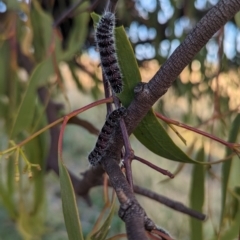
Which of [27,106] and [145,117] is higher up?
[27,106]

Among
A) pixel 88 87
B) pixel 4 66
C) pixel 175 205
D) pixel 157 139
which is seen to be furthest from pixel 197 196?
pixel 88 87

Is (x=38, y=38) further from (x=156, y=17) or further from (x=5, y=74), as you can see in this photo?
(x=156, y=17)

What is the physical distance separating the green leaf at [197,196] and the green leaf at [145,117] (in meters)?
0.21

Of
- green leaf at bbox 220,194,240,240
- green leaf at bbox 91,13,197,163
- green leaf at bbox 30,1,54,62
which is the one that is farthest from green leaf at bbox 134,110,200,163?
green leaf at bbox 30,1,54,62

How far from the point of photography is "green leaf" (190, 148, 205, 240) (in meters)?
0.63

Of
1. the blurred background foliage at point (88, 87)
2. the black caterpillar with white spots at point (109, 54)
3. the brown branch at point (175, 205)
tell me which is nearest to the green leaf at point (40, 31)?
the blurred background foliage at point (88, 87)

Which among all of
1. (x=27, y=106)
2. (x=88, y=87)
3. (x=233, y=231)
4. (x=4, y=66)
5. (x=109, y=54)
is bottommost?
(x=233, y=231)

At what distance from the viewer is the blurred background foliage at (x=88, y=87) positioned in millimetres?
639

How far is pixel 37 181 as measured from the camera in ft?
2.57

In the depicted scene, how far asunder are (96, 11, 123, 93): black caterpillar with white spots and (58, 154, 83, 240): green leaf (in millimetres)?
80

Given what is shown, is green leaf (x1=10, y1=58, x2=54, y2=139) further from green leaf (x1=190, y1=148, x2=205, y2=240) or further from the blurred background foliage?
green leaf (x1=190, y1=148, x2=205, y2=240)

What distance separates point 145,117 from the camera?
15.3 inches

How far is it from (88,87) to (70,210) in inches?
35.5

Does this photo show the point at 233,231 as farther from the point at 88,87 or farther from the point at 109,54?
the point at 88,87
